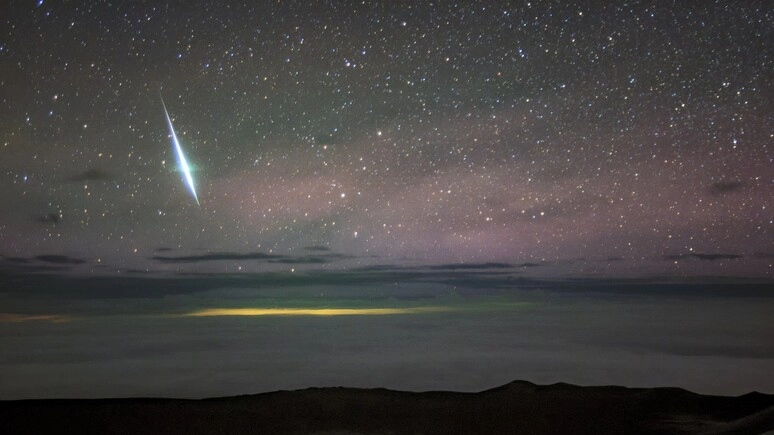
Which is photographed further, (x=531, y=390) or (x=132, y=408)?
(x=531, y=390)

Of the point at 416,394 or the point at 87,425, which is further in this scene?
the point at 416,394

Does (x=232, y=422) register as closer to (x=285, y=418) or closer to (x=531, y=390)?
(x=285, y=418)

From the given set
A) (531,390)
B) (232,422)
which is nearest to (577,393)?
(531,390)

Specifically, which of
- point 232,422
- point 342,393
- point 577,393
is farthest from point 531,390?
point 232,422

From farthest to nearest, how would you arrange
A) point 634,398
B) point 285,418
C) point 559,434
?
point 634,398 < point 285,418 < point 559,434

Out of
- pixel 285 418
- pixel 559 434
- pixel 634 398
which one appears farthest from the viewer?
pixel 634 398

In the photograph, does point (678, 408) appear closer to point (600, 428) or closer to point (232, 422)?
point (600, 428)
